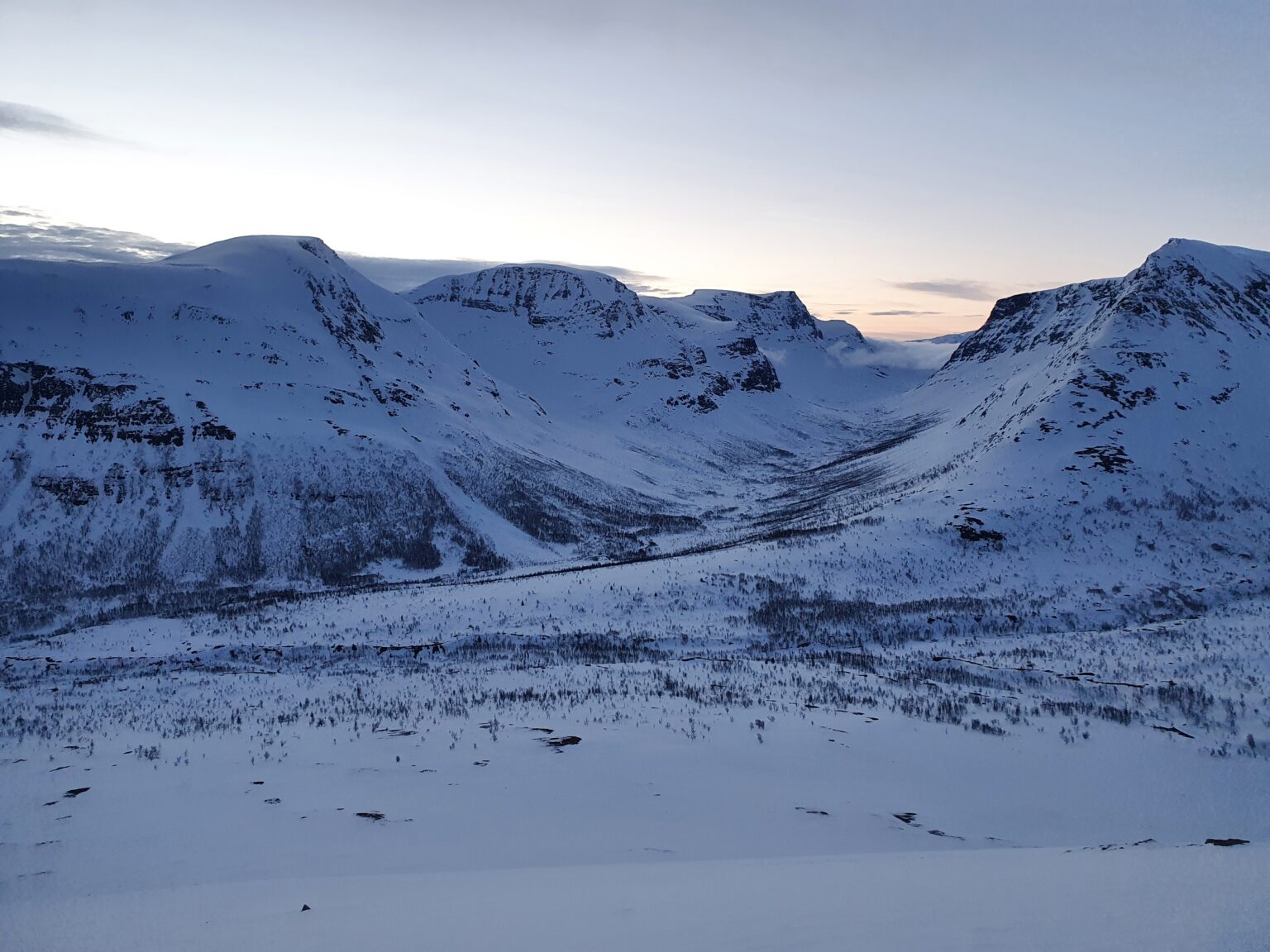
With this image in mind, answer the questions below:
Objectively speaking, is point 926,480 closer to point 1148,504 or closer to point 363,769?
point 1148,504

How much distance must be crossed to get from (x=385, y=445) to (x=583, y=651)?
3915 cm

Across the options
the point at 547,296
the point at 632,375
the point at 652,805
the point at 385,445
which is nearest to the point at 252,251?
the point at 385,445

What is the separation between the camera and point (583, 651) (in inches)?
1015

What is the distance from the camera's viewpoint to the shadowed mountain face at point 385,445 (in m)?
45.4

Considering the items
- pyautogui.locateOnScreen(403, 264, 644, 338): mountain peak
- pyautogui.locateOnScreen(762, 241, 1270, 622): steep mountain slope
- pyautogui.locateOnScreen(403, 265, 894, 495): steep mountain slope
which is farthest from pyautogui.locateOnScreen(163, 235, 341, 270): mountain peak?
pyautogui.locateOnScreen(403, 264, 644, 338): mountain peak

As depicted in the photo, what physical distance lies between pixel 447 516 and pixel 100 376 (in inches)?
1110

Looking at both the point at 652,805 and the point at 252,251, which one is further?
the point at 252,251

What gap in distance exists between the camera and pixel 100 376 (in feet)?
181

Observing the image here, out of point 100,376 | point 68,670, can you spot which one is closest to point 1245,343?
point 68,670

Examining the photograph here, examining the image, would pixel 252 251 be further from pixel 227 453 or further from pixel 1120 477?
pixel 1120 477

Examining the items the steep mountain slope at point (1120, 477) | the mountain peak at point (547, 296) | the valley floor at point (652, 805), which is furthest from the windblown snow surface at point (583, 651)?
the mountain peak at point (547, 296)

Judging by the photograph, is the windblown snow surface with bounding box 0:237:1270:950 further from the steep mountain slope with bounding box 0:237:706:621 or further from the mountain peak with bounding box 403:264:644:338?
the mountain peak with bounding box 403:264:644:338

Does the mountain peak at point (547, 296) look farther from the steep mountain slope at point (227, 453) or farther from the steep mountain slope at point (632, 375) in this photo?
the steep mountain slope at point (227, 453)

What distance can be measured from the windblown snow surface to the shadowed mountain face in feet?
1.19
